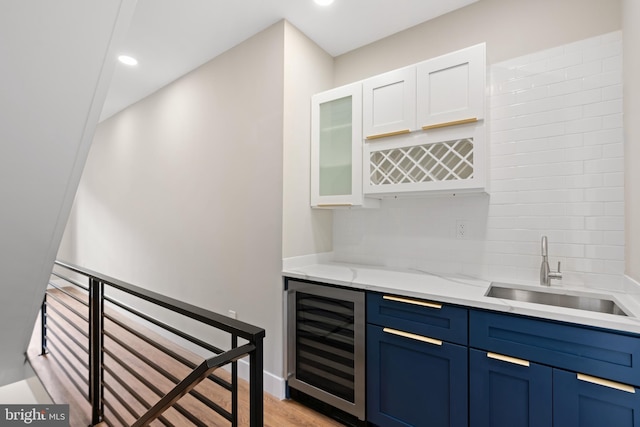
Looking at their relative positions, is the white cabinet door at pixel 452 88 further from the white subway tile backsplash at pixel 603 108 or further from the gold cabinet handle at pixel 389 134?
the white subway tile backsplash at pixel 603 108

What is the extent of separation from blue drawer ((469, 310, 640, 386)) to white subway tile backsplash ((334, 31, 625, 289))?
643mm

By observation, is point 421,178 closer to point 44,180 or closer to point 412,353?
point 412,353

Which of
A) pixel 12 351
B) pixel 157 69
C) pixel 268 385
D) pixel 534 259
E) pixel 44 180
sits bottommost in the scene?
pixel 268 385

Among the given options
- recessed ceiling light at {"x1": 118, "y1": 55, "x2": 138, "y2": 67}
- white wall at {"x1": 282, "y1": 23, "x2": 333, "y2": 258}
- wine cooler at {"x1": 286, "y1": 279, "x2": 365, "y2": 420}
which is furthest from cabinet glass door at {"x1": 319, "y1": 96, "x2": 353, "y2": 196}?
recessed ceiling light at {"x1": 118, "y1": 55, "x2": 138, "y2": 67}

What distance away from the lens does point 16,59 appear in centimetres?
117

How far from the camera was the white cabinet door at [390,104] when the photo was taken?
6.84 ft

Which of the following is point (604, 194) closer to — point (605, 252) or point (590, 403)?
point (605, 252)

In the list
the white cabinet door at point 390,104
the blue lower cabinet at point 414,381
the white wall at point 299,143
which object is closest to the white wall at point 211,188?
the white wall at point 299,143

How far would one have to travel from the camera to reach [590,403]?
1286 millimetres

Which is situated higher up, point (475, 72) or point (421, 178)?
point (475, 72)

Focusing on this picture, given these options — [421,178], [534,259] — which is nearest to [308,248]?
[421,178]

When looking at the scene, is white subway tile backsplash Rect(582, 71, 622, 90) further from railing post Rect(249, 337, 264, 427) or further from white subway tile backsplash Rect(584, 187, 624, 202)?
railing post Rect(249, 337, 264, 427)

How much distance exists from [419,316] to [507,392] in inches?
19.7

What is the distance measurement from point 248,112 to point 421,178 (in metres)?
1.53
